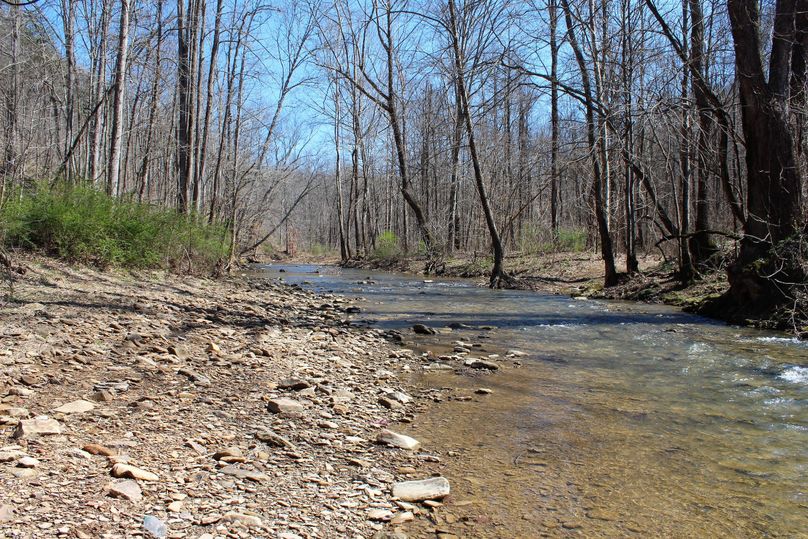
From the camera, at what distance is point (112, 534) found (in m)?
2.03

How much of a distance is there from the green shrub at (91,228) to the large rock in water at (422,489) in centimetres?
665

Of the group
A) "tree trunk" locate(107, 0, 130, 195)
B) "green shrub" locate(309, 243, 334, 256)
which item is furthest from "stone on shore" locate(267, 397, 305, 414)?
"green shrub" locate(309, 243, 334, 256)

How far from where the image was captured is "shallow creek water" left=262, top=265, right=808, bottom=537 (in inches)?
106

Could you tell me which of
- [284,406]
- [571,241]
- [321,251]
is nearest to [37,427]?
[284,406]

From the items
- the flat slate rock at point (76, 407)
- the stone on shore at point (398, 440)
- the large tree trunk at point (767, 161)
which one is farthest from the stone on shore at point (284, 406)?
the large tree trunk at point (767, 161)

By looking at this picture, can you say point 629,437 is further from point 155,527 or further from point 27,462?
point 27,462

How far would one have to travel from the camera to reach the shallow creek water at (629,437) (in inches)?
106

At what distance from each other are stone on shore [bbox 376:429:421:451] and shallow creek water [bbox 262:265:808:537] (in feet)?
0.61

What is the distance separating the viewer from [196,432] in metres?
3.23

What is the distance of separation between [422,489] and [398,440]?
688mm

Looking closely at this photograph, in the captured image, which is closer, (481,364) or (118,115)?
(481,364)

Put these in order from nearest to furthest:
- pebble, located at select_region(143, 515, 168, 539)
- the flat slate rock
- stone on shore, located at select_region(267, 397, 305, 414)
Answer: pebble, located at select_region(143, 515, 168, 539), the flat slate rock, stone on shore, located at select_region(267, 397, 305, 414)

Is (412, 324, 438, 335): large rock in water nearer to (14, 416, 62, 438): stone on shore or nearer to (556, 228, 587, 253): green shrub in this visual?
(14, 416, 62, 438): stone on shore

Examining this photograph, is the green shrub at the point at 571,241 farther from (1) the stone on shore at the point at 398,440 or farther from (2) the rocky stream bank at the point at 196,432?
(1) the stone on shore at the point at 398,440
